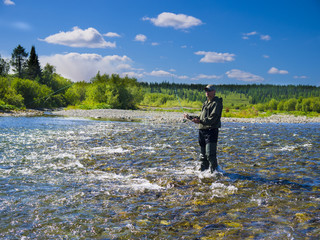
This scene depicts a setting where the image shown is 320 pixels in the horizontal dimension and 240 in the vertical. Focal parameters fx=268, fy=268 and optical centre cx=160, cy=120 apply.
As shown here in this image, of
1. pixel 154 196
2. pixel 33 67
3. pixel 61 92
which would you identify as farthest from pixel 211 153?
pixel 33 67

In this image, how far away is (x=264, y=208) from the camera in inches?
244

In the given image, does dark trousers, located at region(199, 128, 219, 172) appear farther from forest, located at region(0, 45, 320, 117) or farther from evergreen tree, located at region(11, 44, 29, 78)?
evergreen tree, located at region(11, 44, 29, 78)

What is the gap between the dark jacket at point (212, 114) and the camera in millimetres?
8711

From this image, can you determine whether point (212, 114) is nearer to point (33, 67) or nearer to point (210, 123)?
point (210, 123)

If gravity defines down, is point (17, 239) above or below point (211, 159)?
below

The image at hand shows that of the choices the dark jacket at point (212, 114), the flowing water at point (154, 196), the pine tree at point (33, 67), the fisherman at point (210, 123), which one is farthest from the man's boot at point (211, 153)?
the pine tree at point (33, 67)

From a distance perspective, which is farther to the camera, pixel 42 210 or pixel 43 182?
pixel 43 182

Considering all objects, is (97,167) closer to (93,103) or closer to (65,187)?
(65,187)

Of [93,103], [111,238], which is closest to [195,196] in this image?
[111,238]

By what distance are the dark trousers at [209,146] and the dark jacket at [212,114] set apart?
19 cm

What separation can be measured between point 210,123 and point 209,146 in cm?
81

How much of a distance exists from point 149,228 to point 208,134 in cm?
452

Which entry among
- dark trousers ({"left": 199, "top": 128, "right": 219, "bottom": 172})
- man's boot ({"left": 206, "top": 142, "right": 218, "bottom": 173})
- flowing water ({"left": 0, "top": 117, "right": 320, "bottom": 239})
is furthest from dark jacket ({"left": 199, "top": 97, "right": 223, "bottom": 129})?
flowing water ({"left": 0, "top": 117, "right": 320, "bottom": 239})

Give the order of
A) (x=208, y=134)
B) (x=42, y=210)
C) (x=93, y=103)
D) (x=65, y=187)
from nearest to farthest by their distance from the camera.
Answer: (x=42, y=210), (x=65, y=187), (x=208, y=134), (x=93, y=103)
